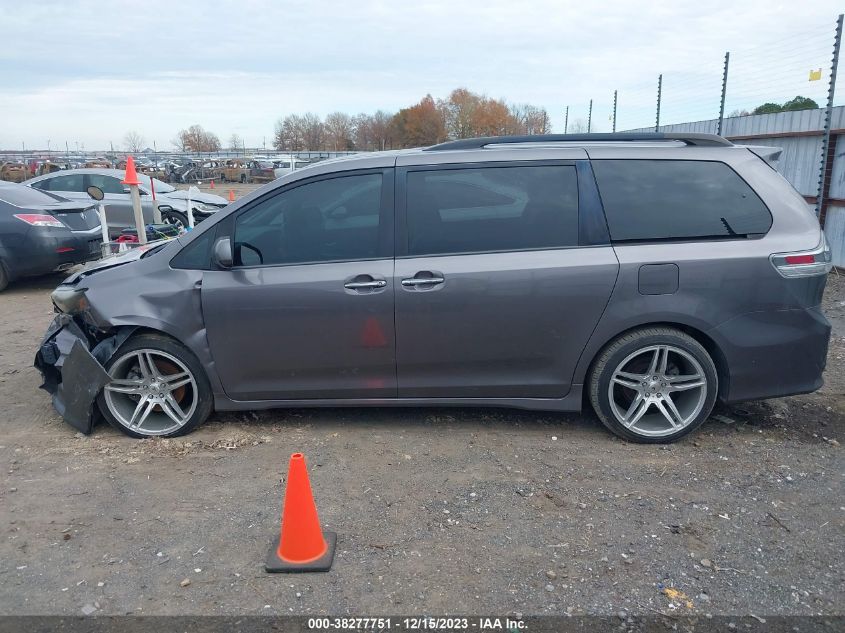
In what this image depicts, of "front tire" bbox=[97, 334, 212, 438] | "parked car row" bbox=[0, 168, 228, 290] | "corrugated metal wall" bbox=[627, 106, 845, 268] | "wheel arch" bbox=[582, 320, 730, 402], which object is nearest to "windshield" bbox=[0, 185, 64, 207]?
"parked car row" bbox=[0, 168, 228, 290]

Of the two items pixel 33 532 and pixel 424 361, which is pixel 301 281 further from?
pixel 33 532

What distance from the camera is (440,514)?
3.46 m

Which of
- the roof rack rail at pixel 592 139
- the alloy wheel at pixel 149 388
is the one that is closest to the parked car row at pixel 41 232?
the alloy wheel at pixel 149 388

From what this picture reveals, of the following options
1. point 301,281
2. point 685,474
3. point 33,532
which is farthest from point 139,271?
point 685,474

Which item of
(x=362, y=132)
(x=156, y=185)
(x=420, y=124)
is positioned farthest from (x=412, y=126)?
(x=156, y=185)

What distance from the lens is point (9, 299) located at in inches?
350

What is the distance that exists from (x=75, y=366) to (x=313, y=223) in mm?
1856

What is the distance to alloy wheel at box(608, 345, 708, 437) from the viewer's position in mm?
4141

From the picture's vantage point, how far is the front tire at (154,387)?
4.31m

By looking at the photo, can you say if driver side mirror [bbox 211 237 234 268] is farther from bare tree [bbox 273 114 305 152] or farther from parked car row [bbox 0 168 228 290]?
bare tree [bbox 273 114 305 152]

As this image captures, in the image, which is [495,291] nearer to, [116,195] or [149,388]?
[149,388]

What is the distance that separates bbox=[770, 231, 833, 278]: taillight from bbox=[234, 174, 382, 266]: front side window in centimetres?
249

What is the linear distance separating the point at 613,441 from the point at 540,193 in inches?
65.8

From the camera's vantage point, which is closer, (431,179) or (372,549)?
(372,549)
